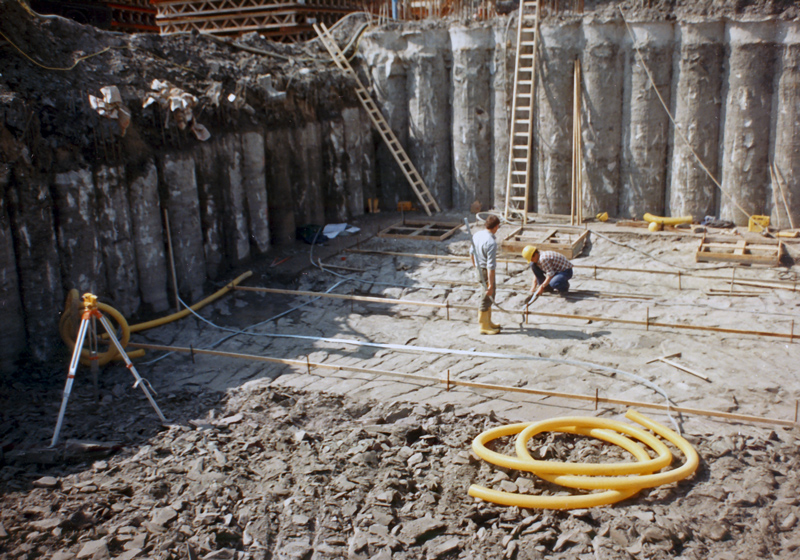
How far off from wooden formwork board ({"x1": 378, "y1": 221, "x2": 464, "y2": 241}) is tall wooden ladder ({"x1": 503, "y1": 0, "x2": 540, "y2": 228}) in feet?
4.50

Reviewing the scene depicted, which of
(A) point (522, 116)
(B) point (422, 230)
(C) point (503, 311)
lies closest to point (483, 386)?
(C) point (503, 311)

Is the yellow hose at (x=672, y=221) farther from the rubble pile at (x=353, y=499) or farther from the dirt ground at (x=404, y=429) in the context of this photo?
the rubble pile at (x=353, y=499)

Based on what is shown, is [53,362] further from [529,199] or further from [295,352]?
[529,199]

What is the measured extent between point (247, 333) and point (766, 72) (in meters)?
11.0

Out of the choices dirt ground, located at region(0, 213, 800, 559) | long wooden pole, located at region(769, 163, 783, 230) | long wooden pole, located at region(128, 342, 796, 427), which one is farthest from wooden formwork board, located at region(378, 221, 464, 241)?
long wooden pole, located at region(769, 163, 783, 230)

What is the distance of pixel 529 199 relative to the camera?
1689 cm

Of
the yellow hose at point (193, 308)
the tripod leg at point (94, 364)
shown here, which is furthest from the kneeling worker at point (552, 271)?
the tripod leg at point (94, 364)

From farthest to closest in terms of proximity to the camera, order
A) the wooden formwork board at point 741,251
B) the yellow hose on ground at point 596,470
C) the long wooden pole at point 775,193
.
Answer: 1. the long wooden pole at point 775,193
2. the wooden formwork board at point 741,251
3. the yellow hose on ground at point 596,470

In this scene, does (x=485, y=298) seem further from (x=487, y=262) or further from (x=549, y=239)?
(x=549, y=239)

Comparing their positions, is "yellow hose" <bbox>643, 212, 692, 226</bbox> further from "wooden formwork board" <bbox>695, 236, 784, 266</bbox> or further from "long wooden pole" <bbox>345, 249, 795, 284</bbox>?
"long wooden pole" <bbox>345, 249, 795, 284</bbox>

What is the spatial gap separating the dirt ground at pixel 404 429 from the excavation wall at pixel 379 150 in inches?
51.8

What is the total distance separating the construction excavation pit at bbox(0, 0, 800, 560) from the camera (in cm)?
641

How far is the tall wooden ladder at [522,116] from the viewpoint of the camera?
52.4 feet

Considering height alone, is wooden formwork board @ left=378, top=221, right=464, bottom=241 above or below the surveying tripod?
above
